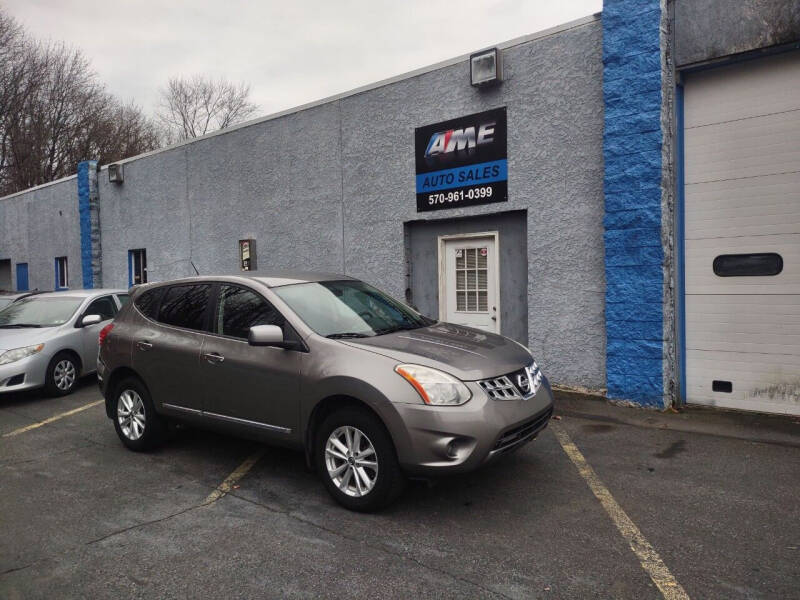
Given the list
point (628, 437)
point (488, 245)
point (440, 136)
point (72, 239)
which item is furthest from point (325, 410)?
point (72, 239)

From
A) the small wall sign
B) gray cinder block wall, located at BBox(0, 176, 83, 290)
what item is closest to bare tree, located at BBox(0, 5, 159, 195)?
gray cinder block wall, located at BBox(0, 176, 83, 290)

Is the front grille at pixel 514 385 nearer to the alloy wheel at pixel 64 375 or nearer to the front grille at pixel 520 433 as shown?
the front grille at pixel 520 433

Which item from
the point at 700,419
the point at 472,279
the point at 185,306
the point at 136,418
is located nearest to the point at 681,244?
the point at 700,419

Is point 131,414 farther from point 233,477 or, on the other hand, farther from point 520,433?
point 520,433

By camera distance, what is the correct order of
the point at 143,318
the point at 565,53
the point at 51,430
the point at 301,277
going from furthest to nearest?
the point at 565,53, the point at 51,430, the point at 143,318, the point at 301,277

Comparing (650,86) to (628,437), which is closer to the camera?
(628,437)

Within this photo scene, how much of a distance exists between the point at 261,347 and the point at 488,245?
15.4 ft

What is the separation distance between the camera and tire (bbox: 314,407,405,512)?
395cm

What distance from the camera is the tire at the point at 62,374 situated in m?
8.27

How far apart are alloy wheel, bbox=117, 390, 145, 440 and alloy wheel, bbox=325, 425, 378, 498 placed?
2333 millimetres

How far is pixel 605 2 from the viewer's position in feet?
23.1

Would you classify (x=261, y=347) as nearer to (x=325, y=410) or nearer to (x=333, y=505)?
(x=325, y=410)

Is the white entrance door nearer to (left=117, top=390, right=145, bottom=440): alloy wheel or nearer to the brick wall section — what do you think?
the brick wall section

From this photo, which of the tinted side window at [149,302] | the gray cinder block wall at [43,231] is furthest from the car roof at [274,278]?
the gray cinder block wall at [43,231]
